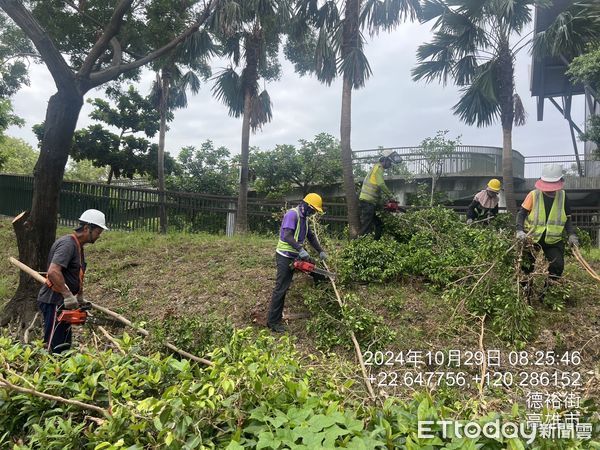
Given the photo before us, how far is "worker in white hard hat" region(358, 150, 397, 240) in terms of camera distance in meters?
6.93

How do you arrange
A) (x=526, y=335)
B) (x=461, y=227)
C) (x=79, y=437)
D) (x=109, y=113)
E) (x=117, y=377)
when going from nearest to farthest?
(x=79, y=437)
(x=117, y=377)
(x=526, y=335)
(x=461, y=227)
(x=109, y=113)

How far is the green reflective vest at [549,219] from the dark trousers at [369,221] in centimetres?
268

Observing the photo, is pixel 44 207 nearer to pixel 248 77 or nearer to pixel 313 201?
pixel 313 201

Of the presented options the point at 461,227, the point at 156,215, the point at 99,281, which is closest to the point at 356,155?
the point at 156,215

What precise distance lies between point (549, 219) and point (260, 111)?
9070 mm

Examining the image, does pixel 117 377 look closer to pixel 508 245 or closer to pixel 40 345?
pixel 40 345

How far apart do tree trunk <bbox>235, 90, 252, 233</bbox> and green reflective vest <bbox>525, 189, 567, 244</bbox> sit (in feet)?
24.0

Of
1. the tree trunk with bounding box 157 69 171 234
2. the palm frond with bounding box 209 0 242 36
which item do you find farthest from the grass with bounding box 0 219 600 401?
the palm frond with bounding box 209 0 242 36

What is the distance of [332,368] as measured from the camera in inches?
94.0

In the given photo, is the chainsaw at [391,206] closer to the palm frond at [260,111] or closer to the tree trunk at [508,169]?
the tree trunk at [508,169]

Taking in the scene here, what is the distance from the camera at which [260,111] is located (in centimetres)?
1215

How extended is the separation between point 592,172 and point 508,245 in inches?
523

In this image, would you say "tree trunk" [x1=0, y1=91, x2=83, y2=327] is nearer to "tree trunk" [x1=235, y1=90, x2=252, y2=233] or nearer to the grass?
the grass

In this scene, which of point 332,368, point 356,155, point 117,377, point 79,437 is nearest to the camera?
point 79,437
